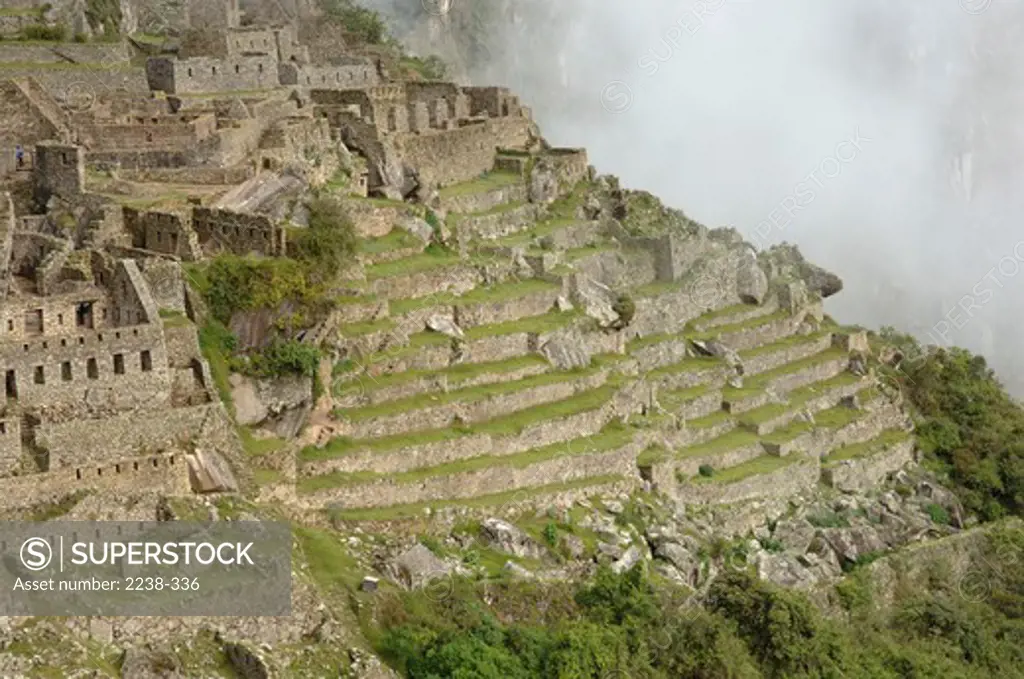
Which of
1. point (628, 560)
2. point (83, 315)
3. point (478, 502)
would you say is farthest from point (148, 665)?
point (628, 560)

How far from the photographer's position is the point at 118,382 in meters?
37.7

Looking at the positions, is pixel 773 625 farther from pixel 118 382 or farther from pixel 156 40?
pixel 156 40

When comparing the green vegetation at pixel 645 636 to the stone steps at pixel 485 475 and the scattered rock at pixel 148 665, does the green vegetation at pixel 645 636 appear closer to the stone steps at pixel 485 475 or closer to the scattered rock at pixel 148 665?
the stone steps at pixel 485 475

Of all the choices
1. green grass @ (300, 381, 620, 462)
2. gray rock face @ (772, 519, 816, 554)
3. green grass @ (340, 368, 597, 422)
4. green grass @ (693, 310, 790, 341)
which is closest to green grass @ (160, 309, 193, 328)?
green grass @ (300, 381, 620, 462)

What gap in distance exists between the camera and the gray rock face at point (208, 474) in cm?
3731

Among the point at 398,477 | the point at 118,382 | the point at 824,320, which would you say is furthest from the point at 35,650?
the point at 824,320

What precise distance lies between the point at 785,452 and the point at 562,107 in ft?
88.0

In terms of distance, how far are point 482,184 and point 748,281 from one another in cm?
963

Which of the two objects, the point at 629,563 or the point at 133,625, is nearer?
the point at 133,625

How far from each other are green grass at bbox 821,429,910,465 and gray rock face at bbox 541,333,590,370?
32.2 feet

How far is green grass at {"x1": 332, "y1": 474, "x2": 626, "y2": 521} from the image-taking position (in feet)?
134

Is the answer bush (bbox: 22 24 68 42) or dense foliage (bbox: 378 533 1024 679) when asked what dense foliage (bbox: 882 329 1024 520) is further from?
bush (bbox: 22 24 68 42)

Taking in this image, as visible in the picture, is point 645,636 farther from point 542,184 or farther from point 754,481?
point 542,184

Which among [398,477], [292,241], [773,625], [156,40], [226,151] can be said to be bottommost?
[773,625]
